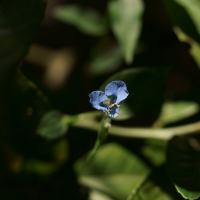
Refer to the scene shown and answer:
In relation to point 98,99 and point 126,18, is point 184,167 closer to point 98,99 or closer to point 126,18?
point 98,99

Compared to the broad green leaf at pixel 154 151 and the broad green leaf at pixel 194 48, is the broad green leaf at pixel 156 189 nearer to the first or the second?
the broad green leaf at pixel 154 151

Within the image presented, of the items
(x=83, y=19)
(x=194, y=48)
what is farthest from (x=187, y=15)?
(x=83, y=19)

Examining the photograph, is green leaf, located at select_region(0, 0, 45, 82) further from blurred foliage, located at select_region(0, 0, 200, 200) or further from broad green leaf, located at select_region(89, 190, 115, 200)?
broad green leaf, located at select_region(89, 190, 115, 200)

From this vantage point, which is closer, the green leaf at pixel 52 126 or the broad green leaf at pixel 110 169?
the green leaf at pixel 52 126

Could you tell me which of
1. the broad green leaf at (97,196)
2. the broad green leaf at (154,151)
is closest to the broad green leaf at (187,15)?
the broad green leaf at (154,151)

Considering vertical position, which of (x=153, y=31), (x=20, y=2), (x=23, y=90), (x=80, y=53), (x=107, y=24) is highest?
(x=20, y=2)

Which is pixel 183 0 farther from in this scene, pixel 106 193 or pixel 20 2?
pixel 106 193

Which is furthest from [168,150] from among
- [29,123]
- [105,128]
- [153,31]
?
[153,31]

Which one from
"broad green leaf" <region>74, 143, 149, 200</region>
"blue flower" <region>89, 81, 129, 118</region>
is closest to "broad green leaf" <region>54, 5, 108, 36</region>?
"broad green leaf" <region>74, 143, 149, 200</region>
